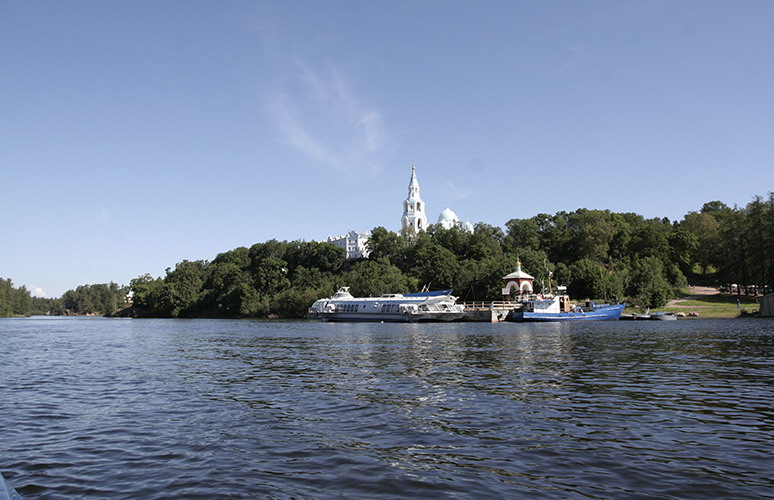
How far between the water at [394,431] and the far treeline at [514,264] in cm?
9368

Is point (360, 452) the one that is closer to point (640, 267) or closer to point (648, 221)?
point (640, 267)

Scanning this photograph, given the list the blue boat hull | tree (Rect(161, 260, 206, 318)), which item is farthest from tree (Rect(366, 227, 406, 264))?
the blue boat hull

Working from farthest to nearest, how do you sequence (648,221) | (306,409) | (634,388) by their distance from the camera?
1. (648,221)
2. (634,388)
3. (306,409)

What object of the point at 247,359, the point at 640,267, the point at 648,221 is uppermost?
the point at 648,221

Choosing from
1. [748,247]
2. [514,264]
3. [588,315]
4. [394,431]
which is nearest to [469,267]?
[514,264]

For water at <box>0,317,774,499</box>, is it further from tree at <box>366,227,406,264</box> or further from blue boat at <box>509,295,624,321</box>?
tree at <box>366,227,406,264</box>

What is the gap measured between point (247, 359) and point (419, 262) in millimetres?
123111

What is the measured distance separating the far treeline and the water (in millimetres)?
93684

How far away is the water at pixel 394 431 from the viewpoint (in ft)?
32.5

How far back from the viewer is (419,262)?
15438cm

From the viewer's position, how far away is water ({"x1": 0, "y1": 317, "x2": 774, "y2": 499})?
32.5 feet

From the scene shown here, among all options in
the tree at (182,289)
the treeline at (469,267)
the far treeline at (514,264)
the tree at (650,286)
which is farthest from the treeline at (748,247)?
the tree at (182,289)

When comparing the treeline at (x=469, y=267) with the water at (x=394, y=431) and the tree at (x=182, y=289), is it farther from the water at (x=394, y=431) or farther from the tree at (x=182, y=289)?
the water at (x=394, y=431)

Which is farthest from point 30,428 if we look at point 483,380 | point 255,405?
point 483,380
